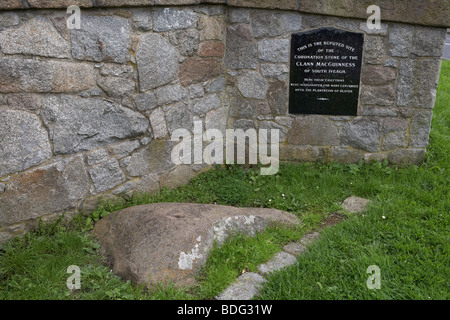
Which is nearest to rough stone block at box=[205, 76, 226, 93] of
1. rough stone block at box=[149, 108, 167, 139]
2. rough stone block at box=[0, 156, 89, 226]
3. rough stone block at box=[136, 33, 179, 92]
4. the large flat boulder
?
rough stone block at box=[136, 33, 179, 92]

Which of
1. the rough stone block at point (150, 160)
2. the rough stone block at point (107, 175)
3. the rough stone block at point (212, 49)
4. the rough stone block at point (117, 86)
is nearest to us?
the rough stone block at point (117, 86)

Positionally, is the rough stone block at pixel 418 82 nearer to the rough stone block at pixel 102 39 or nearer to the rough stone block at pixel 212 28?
the rough stone block at pixel 212 28

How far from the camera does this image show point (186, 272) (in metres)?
2.44

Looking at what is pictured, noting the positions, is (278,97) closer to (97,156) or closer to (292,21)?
(292,21)

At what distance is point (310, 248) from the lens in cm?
272

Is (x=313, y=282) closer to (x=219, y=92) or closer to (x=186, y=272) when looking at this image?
(x=186, y=272)

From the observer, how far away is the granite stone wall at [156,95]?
262 centimetres

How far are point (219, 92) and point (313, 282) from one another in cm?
218

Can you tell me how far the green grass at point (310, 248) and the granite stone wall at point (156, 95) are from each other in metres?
0.27

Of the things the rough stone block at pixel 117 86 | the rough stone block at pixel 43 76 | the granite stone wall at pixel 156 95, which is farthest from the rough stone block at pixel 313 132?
the rough stone block at pixel 43 76

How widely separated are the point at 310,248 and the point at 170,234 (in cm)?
98

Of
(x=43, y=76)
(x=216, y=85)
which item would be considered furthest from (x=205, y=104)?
(x=43, y=76)

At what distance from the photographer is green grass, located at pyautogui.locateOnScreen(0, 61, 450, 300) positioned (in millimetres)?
2314

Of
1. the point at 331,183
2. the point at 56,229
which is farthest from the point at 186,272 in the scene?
the point at 331,183
